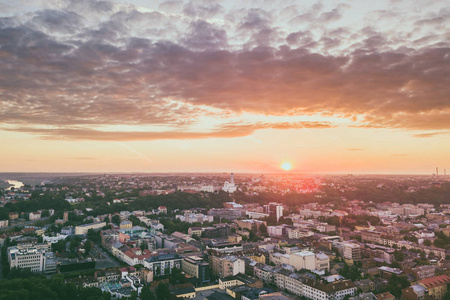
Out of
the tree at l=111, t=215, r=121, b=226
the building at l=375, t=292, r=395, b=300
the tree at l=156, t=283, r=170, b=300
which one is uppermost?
the tree at l=111, t=215, r=121, b=226

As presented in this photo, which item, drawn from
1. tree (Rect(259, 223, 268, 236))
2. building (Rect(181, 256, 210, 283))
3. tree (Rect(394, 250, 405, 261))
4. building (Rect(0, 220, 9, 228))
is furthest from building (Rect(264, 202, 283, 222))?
building (Rect(0, 220, 9, 228))

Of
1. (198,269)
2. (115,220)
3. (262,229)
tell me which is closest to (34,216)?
(115,220)

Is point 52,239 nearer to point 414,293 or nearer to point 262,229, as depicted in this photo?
point 262,229

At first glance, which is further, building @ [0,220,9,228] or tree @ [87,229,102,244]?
building @ [0,220,9,228]

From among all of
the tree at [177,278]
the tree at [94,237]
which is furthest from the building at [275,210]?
the tree at [177,278]

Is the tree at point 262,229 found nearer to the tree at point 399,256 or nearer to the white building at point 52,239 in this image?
the tree at point 399,256

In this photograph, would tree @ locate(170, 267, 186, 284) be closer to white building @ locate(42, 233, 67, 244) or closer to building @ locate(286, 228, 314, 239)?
white building @ locate(42, 233, 67, 244)
